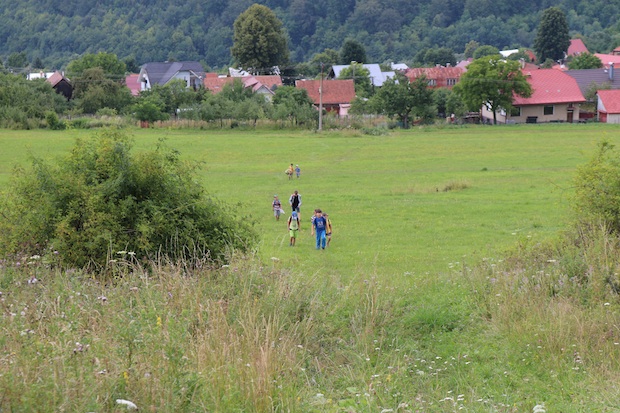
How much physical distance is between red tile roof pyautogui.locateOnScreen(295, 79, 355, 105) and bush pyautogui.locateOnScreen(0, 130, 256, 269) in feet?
311

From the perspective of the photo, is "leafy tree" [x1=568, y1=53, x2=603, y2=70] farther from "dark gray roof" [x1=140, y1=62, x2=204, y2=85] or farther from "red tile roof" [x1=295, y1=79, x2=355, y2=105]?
"dark gray roof" [x1=140, y1=62, x2=204, y2=85]

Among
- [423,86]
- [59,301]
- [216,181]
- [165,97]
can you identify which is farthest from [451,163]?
[165,97]

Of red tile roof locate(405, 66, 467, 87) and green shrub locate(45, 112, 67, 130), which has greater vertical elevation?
red tile roof locate(405, 66, 467, 87)

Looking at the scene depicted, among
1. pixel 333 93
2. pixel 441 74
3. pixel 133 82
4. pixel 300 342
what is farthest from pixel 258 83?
pixel 300 342

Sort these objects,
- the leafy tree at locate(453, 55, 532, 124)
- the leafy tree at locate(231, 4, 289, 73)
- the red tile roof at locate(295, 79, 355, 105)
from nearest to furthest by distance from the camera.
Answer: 1. the leafy tree at locate(453, 55, 532, 124)
2. the red tile roof at locate(295, 79, 355, 105)
3. the leafy tree at locate(231, 4, 289, 73)

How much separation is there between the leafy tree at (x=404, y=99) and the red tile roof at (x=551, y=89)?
537 inches

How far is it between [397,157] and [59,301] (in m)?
44.6

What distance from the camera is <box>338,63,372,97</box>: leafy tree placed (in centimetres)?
11080

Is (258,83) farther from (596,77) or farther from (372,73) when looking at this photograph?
(596,77)

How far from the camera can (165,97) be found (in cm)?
8781

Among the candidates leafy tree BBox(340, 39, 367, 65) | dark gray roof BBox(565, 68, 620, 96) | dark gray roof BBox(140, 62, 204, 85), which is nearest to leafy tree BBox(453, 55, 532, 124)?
dark gray roof BBox(565, 68, 620, 96)

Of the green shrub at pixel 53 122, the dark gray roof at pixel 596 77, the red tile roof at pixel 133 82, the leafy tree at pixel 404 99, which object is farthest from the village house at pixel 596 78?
the red tile roof at pixel 133 82

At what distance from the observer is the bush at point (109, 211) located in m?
11.4

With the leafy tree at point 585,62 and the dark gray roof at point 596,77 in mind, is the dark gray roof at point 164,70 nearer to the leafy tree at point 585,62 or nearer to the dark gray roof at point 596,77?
the dark gray roof at point 596,77
